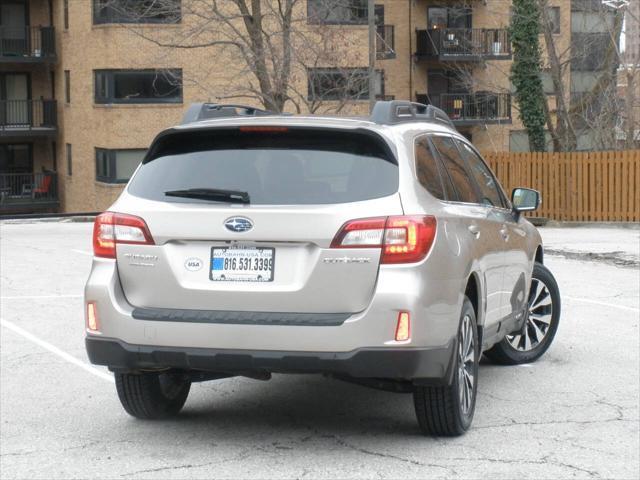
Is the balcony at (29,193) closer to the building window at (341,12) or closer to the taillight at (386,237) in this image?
the building window at (341,12)

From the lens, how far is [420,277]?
6188 millimetres

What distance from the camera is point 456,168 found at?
7566 millimetres

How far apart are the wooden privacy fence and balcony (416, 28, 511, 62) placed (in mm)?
17963

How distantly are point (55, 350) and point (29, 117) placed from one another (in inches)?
1597

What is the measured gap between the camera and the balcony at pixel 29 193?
49250 millimetres

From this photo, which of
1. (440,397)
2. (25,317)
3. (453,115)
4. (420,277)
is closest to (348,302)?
(420,277)

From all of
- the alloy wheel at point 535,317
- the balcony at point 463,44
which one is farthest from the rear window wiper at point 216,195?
the balcony at point 463,44

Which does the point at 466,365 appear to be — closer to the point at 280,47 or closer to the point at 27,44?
the point at 280,47

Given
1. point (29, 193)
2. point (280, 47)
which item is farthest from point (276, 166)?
point (29, 193)

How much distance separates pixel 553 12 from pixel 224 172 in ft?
155

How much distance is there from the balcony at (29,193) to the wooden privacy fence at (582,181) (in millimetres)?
23075

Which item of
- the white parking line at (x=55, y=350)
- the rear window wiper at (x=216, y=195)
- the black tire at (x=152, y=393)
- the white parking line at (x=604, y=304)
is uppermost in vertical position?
the rear window wiper at (x=216, y=195)

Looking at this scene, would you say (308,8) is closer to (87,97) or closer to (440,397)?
(87,97)

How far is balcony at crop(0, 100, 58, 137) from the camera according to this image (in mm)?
48562
